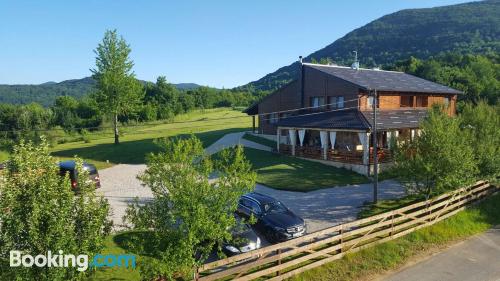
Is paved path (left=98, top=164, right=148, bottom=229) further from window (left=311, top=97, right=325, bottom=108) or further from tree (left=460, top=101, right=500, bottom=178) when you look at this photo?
tree (left=460, top=101, right=500, bottom=178)

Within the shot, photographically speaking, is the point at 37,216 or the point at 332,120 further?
the point at 332,120

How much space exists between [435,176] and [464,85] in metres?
59.3

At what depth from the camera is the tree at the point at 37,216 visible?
7.07 m

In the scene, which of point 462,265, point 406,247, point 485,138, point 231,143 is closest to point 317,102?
point 231,143

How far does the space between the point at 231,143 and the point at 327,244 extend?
1023 inches

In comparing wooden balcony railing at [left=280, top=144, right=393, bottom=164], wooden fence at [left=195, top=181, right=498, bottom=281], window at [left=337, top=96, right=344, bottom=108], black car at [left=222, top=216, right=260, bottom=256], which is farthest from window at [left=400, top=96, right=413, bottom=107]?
black car at [left=222, top=216, right=260, bottom=256]

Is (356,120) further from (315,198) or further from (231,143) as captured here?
(231,143)

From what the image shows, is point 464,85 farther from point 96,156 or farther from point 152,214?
point 152,214

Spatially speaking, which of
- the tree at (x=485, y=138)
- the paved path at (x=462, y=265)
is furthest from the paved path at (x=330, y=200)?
the tree at (x=485, y=138)

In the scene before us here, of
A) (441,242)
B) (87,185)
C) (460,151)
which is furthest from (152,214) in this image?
(460,151)

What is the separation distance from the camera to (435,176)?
59.4 feet

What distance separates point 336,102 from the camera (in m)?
34.7

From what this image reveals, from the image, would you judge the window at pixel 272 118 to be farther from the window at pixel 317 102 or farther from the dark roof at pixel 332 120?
the dark roof at pixel 332 120

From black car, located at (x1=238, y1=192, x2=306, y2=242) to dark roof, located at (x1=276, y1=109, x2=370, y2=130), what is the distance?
13.9 m
